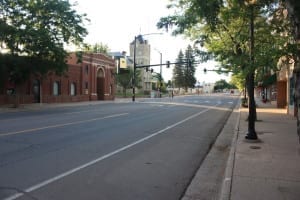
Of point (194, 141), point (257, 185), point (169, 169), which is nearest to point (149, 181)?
point (169, 169)

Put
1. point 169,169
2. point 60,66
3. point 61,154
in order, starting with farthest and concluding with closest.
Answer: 1. point 60,66
2. point 61,154
3. point 169,169

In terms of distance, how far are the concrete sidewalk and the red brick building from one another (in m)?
30.8

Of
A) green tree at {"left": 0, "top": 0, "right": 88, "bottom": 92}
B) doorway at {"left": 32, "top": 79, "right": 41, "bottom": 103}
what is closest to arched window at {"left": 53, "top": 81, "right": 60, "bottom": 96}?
doorway at {"left": 32, "top": 79, "right": 41, "bottom": 103}

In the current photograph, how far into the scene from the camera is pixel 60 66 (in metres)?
37.3

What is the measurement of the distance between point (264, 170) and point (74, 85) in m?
47.6

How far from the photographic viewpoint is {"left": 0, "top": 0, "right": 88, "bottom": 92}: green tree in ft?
113

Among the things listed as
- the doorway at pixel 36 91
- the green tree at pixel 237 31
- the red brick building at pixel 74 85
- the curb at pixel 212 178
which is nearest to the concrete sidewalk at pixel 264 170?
the curb at pixel 212 178

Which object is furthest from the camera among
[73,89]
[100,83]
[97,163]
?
[100,83]

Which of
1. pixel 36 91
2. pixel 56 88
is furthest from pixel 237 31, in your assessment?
pixel 56 88

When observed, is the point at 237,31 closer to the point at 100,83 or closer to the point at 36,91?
the point at 36,91

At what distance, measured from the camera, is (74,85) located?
54688mm

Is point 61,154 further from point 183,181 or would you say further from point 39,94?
point 39,94

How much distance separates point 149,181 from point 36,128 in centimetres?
970

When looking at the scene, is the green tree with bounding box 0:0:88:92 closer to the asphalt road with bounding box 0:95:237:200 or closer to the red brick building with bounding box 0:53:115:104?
the red brick building with bounding box 0:53:115:104
